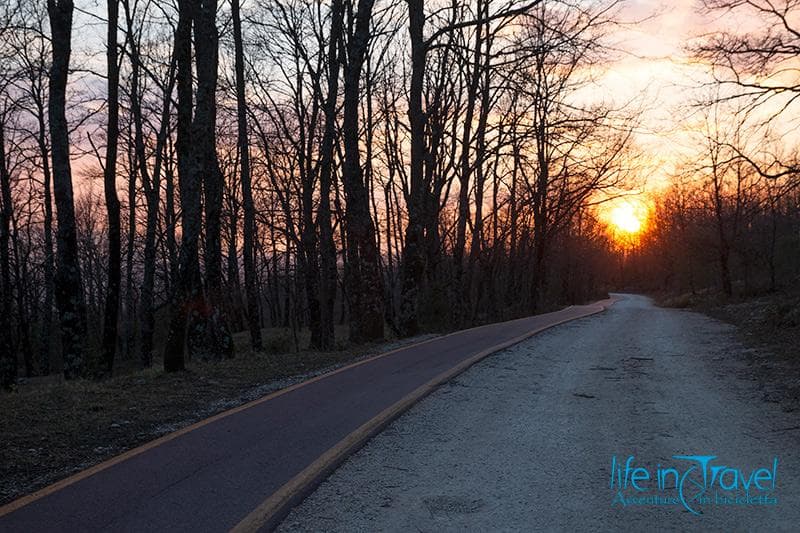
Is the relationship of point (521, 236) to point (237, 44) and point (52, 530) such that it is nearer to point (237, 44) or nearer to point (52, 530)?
point (237, 44)

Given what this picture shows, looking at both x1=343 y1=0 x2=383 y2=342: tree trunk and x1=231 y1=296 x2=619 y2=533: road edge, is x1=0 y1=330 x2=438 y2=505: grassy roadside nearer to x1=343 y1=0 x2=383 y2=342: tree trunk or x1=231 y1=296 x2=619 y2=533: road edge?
x1=231 y1=296 x2=619 y2=533: road edge

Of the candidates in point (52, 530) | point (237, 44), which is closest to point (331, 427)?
point (52, 530)

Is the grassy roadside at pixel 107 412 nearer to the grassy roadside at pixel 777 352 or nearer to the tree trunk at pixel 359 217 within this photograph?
the tree trunk at pixel 359 217

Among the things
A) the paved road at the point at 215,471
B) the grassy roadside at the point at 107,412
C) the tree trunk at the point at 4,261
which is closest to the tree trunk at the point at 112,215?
the tree trunk at the point at 4,261

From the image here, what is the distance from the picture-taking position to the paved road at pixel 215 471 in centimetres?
367

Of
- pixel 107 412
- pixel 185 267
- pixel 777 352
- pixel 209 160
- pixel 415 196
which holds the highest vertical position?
pixel 209 160

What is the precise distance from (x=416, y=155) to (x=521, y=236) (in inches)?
954

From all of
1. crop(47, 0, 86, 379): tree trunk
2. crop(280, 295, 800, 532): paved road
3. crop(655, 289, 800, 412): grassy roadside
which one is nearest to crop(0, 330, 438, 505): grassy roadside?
crop(280, 295, 800, 532): paved road

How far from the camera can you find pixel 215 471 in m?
4.51

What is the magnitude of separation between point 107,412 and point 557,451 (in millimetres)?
4734

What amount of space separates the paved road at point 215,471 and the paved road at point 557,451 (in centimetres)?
41

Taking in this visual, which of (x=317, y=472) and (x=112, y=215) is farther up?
(x=112, y=215)

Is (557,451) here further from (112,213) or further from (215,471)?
(112,213)

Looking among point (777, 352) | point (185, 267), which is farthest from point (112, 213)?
point (777, 352)
